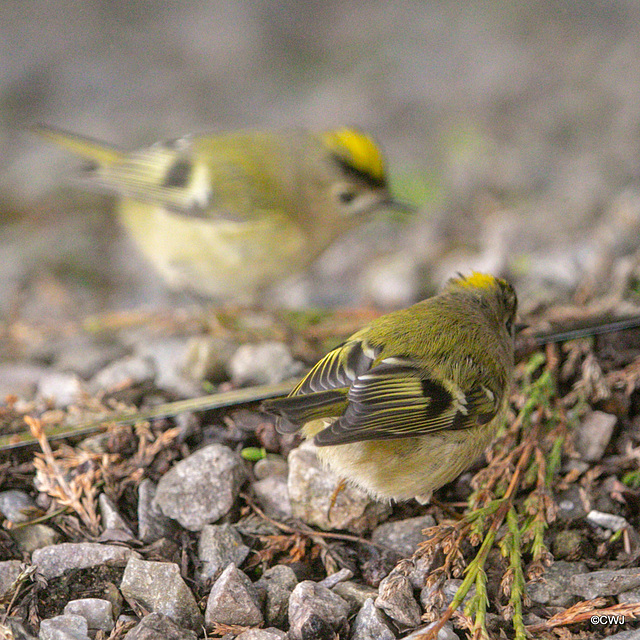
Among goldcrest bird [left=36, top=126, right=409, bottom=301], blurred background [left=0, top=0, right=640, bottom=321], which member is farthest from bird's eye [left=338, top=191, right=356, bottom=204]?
blurred background [left=0, top=0, right=640, bottom=321]

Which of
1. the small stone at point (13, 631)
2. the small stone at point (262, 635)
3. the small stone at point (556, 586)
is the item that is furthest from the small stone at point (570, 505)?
the small stone at point (13, 631)

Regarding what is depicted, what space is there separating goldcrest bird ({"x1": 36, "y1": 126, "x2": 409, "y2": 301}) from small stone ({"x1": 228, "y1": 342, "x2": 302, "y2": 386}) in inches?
17.3

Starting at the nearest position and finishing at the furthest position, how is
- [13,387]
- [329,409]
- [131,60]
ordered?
[329,409], [13,387], [131,60]

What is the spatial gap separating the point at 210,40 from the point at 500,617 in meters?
4.30

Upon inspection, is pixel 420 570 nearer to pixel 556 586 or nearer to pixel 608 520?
pixel 556 586

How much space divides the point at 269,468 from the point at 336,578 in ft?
0.96

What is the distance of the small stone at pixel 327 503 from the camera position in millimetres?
1267

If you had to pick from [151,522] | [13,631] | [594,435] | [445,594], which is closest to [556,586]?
[445,594]

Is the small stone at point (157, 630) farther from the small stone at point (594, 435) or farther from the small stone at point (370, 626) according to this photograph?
the small stone at point (594, 435)

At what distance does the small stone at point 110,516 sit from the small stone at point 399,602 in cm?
45

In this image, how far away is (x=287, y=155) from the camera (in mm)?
2365

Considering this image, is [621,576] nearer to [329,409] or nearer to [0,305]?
[329,409]

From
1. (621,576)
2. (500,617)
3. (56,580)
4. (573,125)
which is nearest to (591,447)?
(621,576)

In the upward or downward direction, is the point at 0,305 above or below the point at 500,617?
below
